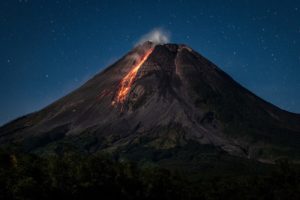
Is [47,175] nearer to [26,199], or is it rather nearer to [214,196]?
[26,199]

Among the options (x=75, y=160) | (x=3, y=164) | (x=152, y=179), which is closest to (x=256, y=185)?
(x=152, y=179)

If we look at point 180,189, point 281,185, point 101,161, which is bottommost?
point 281,185

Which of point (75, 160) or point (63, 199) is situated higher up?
point (75, 160)

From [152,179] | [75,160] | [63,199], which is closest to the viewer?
[63,199]

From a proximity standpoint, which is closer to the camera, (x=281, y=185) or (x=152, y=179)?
(x=152, y=179)

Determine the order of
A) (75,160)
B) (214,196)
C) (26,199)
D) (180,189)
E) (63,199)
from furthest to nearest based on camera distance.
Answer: (214,196), (180,189), (75,160), (63,199), (26,199)

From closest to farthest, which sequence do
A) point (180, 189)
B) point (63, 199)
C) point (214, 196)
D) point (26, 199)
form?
1. point (26, 199)
2. point (63, 199)
3. point (180, 189)
4. point (214, 196)

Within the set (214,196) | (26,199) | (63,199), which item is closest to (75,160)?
(63,199)

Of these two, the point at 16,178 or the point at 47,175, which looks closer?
the point at 16,178

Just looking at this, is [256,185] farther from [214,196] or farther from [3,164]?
[3,164]
